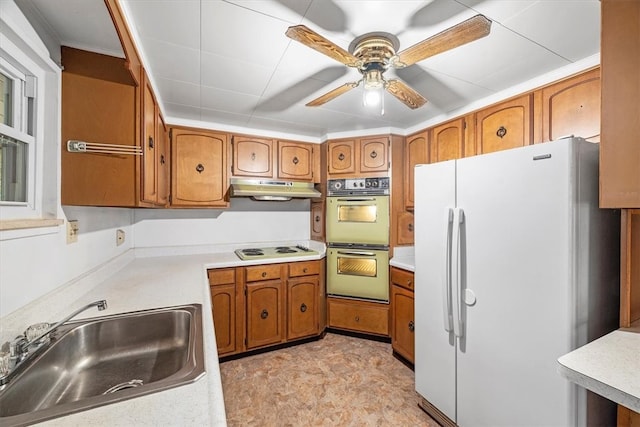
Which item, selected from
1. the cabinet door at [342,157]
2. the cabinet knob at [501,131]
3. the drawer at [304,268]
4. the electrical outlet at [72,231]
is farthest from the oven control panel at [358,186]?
the electrical outlet at [72,231]

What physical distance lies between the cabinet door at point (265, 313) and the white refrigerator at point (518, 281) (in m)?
1.38

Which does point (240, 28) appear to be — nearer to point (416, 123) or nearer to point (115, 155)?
point (115, 155)

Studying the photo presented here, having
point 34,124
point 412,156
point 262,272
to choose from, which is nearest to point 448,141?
point 412,156

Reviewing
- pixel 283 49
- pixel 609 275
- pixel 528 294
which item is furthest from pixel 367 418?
pixel 283 49

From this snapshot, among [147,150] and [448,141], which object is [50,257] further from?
[448,141]

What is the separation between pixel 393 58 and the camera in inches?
50.5

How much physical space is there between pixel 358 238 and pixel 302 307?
2.86 ft

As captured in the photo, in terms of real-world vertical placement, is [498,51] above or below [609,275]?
above

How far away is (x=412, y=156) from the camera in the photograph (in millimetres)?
2721

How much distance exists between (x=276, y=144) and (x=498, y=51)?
6.53 ft

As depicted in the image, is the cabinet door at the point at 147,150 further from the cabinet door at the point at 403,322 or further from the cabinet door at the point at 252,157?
the cabinet door at the point at 403,322

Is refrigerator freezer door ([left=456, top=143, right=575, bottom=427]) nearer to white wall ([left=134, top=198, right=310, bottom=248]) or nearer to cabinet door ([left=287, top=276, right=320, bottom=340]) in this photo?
cabinet door ([left=287, top=276, right=320, bottom=340])

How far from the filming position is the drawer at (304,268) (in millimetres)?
2633

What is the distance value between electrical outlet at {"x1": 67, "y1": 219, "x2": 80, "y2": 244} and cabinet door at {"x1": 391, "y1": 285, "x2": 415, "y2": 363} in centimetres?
218
